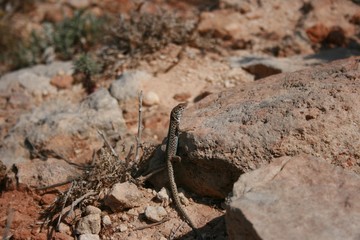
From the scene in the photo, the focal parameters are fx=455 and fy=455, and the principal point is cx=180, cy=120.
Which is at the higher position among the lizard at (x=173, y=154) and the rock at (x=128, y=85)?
the lizard at (x=173, y=154)

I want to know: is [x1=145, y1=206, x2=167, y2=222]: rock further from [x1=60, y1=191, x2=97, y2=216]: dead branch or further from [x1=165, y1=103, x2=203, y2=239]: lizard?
[x1=60, y1=191, x2=97, y2=216]: dead branch

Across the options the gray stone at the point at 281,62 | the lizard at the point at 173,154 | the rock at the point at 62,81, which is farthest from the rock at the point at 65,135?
the gray stone at the point at 281,62

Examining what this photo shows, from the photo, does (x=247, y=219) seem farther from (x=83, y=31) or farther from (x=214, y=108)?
(x=83, y=31)

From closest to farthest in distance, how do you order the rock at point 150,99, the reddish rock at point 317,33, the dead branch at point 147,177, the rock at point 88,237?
the rock at point 88,237 < the dead branch at point 147,177 < the rock at point 150,99 < the reddish rock at point 317,33

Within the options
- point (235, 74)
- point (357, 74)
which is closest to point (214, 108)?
point (357, 74)

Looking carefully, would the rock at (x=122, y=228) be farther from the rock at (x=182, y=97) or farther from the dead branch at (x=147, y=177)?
the rock at (x=182, y=97)

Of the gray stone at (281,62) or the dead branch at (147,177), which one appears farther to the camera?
the gray stone at (281,62)

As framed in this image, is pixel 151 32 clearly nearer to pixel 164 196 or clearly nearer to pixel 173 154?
pixel 173 154
